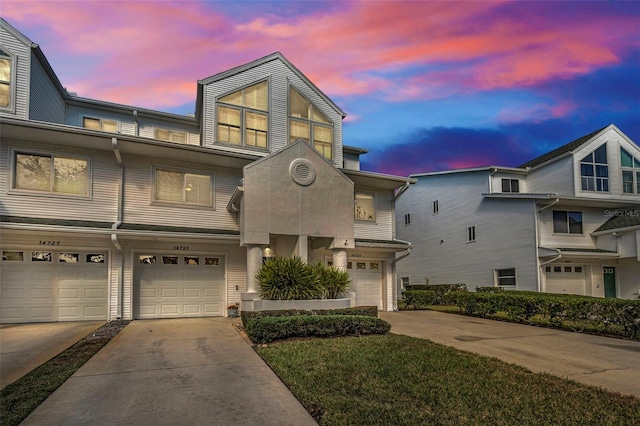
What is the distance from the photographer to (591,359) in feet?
25.7

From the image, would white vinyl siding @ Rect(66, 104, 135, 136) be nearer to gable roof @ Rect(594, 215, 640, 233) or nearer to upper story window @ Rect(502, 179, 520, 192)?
upper story window @ Rect(502, 179, 520, 192)

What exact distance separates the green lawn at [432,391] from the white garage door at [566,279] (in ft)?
50.3

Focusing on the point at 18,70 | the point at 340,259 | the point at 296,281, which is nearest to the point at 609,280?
the point at 340,259

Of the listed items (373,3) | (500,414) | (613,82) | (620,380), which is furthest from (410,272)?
(500,414)

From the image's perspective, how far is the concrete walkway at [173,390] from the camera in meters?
4.71

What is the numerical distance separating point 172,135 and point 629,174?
82.9 feet

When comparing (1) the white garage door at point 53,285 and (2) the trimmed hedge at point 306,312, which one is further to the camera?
(1) the white garage door at point 53,285

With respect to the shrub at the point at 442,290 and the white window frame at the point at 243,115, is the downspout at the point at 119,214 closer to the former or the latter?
the white window frame at the point at 243,115

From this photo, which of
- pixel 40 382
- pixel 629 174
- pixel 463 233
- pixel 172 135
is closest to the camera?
pixel 40 382

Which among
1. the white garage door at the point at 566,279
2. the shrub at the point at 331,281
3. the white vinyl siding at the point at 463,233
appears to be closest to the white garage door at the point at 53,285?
the shrub at the point at 331,281

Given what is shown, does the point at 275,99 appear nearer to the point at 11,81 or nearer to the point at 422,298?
the point at 11,81

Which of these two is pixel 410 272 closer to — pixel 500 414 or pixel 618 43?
pixel 618 43

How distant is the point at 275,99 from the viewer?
53.4ft

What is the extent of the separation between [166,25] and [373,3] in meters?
6.54
